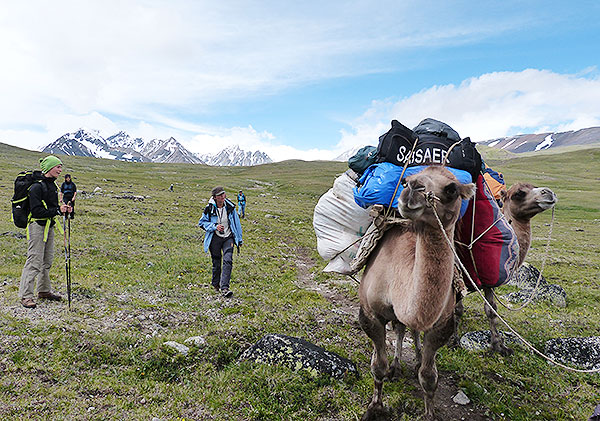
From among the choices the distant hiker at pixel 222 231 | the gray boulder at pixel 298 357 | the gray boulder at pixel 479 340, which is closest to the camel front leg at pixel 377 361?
the gray boulder at pixel 298 357

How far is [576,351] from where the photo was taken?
278 inches

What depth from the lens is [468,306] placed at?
10250 millimetres

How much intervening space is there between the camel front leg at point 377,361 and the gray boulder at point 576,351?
4.32m

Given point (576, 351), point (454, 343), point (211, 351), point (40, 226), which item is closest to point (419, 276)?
point (211, 351)

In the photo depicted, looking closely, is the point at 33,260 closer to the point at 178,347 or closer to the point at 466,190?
the point at 178,347

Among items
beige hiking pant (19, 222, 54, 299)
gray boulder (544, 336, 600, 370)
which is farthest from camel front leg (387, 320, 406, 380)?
beige hiking pant (19, 222, 54, 299)

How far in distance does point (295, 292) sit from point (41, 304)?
651cm

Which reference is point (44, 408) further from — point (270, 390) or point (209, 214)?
point (209, 214)

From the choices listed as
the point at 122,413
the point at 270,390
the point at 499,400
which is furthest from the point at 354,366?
the point at 122,413

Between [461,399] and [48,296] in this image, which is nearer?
[461,399]

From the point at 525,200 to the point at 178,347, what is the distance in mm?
7354

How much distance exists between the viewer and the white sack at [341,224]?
6.28m

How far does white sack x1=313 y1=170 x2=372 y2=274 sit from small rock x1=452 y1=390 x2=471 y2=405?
8.79ft

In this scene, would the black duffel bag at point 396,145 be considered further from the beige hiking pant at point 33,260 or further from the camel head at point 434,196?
the beige hiking pant at point 33,260
